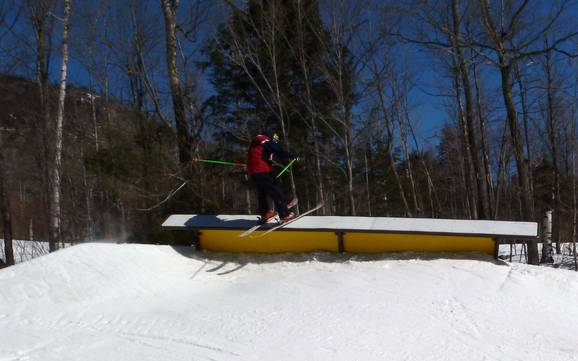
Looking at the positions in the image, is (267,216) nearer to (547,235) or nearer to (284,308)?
(284,308)

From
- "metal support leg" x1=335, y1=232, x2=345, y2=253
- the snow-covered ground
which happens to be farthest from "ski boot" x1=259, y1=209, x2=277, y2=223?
"metal support leg" x1=335, y1=232, x2=345, y2=253

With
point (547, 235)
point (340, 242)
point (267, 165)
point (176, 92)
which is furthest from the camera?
point (547, 235)

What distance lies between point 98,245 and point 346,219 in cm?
401

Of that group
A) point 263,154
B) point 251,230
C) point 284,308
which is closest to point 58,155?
point 263,154

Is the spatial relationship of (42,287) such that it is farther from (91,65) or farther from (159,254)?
(91,65)

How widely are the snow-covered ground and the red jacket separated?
1.55 metres

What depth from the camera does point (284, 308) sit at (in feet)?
16.9

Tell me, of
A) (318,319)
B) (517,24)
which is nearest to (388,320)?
(318,319)

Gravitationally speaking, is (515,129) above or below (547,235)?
above

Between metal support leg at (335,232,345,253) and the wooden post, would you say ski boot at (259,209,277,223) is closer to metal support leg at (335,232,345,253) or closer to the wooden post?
metal support leg at (335,232,345,253)

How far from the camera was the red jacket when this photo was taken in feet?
23.6

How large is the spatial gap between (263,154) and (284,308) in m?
2.90

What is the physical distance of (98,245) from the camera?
270 inches

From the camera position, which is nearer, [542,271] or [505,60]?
[542,271]
